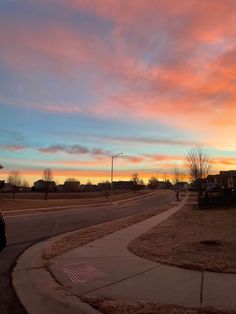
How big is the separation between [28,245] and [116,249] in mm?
3265

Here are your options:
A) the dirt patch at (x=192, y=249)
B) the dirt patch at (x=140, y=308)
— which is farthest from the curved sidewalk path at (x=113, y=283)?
the dirt patch at (x=192, y=249)

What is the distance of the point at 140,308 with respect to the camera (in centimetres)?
673

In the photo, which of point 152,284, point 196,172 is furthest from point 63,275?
point 196,172

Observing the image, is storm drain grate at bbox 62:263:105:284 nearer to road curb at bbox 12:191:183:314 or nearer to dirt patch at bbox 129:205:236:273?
road curb at bbox 12:191:183:314

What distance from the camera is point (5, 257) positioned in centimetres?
1195

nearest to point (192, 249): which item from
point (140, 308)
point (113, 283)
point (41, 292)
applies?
point (113, 283)

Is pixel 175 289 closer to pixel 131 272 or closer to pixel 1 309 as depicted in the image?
pixel 131 272

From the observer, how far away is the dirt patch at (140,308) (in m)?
6.52

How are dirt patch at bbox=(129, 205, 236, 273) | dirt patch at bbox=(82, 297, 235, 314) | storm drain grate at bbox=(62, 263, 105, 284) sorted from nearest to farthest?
1. dirt patch at bbox=(82, 297, 235, 314)
2. storm drain grate at bbox=(62, 263, 105, 284)
3. dirt patch at bbox=(129, 205, 236, 273)

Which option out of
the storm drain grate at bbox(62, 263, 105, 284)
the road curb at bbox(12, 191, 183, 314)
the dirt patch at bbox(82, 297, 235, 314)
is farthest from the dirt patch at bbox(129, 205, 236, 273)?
the dirt patch at bbox(82, 297, 235, 314)

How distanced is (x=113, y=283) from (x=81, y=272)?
1228mm

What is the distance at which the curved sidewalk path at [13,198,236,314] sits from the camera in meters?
7.17

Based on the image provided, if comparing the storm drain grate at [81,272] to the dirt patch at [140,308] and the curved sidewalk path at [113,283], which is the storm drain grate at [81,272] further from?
the dirt patch at [140,308]

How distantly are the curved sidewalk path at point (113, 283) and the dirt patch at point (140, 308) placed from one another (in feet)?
0.64
